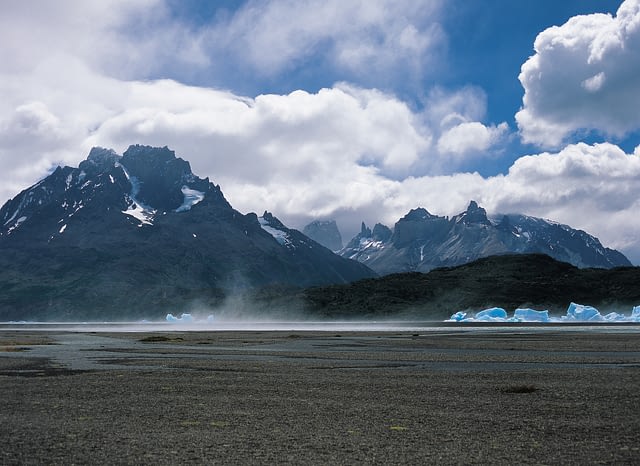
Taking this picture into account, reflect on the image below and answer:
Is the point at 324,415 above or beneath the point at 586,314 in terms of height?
above

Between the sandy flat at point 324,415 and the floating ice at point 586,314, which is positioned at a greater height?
the sandy flat at point 324,415

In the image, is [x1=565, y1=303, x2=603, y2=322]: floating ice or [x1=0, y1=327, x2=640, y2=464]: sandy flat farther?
[x1=565, y1=303, x2=603, y2=322]: floating ice

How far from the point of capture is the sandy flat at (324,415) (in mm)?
15289

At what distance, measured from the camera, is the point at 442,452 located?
15383 millimetres

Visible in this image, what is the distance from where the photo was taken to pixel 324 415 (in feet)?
69.4

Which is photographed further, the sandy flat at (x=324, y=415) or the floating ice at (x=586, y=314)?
the floating ice at (x=586, y=314)

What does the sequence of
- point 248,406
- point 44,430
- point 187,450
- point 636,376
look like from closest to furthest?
point 187,450 → point 44,430 → point 248,406 → point 636,376

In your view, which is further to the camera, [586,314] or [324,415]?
[586,314]

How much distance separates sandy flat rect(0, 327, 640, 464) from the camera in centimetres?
1529

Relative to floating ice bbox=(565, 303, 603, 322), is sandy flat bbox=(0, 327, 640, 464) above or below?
above

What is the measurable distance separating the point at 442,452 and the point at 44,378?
84.5ft

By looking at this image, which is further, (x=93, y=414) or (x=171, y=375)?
(x=171, y=375)

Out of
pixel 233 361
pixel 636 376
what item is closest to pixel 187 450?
pixel 636 376

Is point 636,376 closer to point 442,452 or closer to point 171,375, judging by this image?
point 442,452
